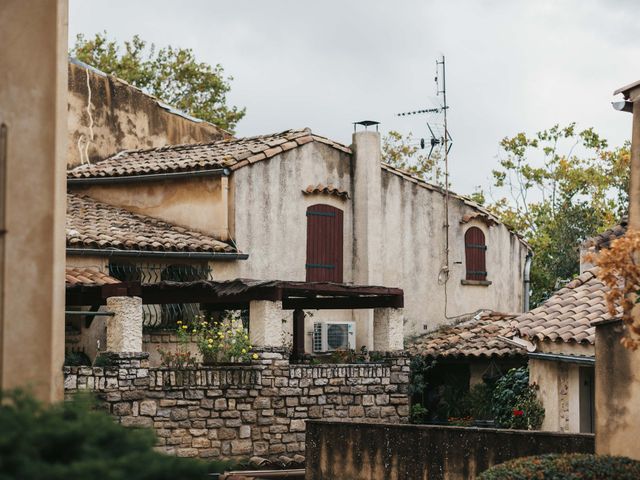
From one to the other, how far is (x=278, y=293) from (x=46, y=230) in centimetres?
979

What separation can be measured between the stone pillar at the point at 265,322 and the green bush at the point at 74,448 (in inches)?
489

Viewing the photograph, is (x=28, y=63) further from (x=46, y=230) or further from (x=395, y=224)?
(x=395, y=224)

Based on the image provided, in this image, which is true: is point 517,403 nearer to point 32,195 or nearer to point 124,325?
point 124,325

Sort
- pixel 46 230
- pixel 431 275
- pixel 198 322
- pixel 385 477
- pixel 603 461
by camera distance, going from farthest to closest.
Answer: pixel 431 275 < pixel 198 322 < pixel 385 477 < pixel 603 461 < pixel 46 230

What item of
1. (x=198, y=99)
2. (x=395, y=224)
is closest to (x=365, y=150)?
(x=395, y=224)

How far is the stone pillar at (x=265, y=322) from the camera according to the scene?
20281 millimetres

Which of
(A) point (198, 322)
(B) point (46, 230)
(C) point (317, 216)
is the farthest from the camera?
(C) point (317, 216)

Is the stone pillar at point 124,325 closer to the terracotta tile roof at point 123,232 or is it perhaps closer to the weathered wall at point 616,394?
the terracotta tile roof at point 123,232

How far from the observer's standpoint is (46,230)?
34.8ft

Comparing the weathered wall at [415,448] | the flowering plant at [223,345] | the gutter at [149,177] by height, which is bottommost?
the weathered wall at [415,448]

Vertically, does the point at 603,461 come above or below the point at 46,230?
below

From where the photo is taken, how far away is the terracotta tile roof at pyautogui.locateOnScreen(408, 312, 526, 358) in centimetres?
2398

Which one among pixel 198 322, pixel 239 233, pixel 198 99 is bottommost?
pixel 198 322

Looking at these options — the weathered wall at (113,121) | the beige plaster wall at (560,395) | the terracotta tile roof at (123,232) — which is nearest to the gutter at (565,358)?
the beige plaster wall at (560,395)
